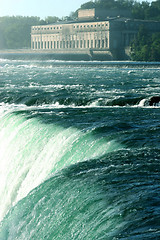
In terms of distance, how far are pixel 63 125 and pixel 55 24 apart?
152 meters

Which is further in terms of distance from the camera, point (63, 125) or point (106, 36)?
point (106, 36)

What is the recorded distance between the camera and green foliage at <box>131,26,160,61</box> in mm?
116094

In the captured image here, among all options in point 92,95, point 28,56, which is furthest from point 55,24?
point 92,95

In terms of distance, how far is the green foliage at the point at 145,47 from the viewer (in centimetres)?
11609

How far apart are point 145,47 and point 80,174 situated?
109 meters

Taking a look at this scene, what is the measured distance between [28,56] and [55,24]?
764 inches

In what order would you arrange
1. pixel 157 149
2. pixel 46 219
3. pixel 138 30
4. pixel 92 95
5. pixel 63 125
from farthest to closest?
pixel 138 30
pixel 92 95
pixel 63 125
pixel 157 149
pixel 46 219

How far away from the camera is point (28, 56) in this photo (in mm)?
156125

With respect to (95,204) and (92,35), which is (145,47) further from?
(95,204)

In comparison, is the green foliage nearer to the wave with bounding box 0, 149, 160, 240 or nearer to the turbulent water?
the turbulent water

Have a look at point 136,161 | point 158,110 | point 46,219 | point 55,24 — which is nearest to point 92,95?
point 158,110

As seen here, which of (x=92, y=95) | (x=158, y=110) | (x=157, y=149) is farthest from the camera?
(x=92, y=95)

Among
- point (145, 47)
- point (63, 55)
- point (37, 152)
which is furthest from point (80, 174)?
point (63, 55)

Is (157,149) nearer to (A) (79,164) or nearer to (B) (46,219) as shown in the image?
(A) (79,164)
